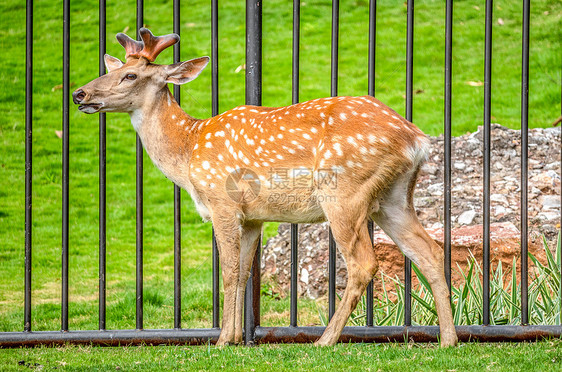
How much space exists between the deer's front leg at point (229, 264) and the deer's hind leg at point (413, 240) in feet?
3.16

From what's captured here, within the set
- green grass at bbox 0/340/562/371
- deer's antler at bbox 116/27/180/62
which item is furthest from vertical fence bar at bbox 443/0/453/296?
deer's antler at bbox 116/27/180/62

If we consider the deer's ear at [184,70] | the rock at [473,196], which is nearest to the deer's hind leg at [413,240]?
the deer's ear at [184,70]

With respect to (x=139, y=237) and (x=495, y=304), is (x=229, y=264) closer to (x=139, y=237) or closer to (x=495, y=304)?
(x=139, y=237)

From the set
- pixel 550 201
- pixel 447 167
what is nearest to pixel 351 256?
pixel 447 167

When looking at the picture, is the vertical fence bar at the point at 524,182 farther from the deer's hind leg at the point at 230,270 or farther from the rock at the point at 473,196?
the deer's hind leg at the point at 230,270

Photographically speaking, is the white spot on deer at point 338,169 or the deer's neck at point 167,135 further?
the deer's neck at point 167,135

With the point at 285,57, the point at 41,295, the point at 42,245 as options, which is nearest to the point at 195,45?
the point at 285,57

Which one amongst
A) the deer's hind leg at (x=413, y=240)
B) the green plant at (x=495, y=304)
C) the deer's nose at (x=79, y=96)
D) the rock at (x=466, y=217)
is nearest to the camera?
the deer's hind leg at (x=413, y=240)

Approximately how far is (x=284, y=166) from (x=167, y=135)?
37.7 inches

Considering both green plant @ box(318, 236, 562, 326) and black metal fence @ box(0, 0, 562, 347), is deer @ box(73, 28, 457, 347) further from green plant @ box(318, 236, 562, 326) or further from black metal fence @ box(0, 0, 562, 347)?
green plant @ box(318, 236, 562, 326)

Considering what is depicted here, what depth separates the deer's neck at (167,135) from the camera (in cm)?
524

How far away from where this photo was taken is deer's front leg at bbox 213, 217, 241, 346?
497 cm

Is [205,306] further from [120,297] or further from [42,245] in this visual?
[42,245]

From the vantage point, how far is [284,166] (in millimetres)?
4848
